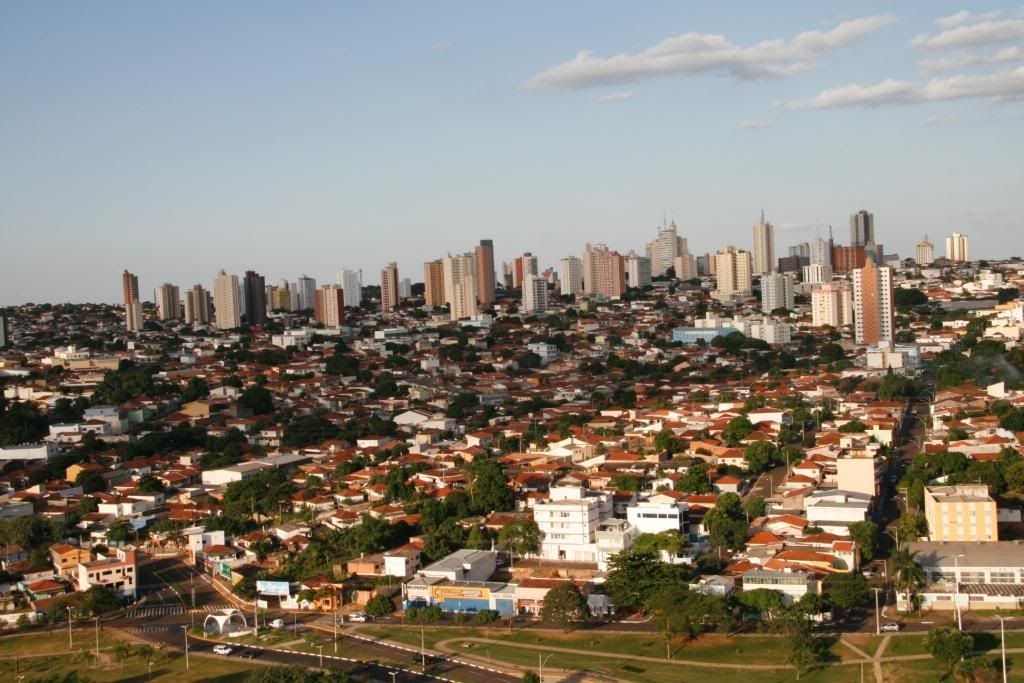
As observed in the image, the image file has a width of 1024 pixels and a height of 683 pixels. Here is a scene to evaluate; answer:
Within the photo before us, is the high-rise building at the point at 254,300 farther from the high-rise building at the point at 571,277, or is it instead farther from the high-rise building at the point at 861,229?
the high-rise building at the point at 861,229

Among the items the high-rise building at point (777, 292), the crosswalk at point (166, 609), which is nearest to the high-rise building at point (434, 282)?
the high-rise building at point (777, 292)

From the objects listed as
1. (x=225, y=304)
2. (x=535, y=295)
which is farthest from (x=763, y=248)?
(x=225, y=304)

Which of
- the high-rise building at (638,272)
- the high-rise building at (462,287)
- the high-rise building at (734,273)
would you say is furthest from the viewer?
the high-rise building at (638,272)

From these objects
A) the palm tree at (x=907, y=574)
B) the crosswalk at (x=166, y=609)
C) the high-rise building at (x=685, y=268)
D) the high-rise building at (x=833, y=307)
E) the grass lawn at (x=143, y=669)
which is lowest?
the grass lawn at (x=143, y=669)

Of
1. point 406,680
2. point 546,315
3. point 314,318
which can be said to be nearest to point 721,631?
point 406,680

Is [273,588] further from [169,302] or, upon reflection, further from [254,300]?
[169,302]

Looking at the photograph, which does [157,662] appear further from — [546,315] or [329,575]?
[546,315]
